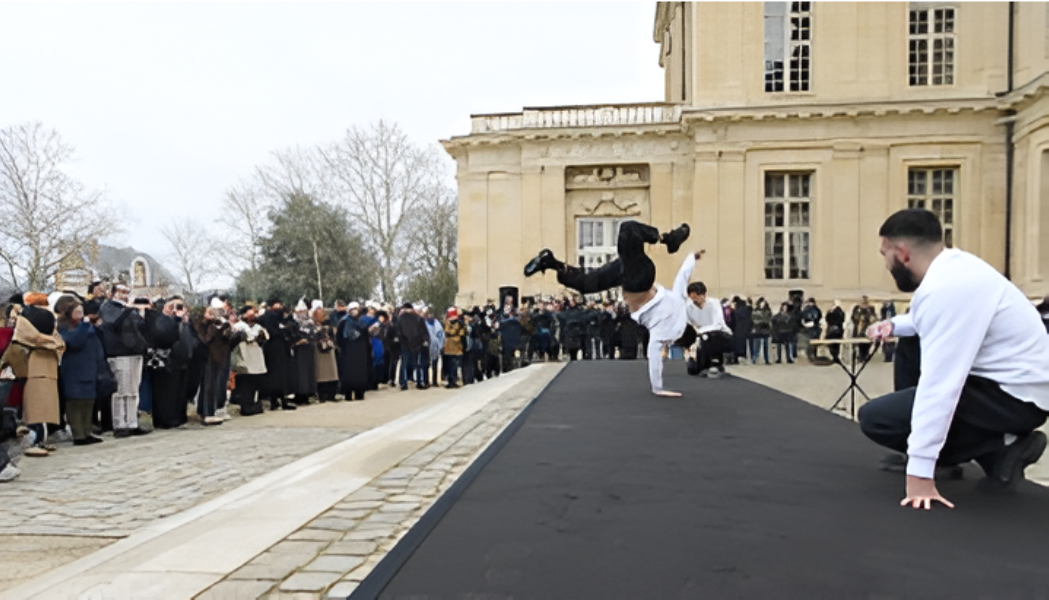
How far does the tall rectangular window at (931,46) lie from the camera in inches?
1100

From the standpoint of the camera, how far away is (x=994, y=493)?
4.07 m

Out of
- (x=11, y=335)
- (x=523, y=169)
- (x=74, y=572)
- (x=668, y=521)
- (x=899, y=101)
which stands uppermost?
(x=899, y=101)

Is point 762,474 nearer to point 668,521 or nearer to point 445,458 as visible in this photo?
point 668,521

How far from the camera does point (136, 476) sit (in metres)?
7.36

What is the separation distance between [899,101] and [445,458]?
26635mm

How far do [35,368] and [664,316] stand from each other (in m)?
7.27

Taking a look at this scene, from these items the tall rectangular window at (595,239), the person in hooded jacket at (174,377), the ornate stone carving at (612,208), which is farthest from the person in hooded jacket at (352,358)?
the ornate stone carving at (612,208)

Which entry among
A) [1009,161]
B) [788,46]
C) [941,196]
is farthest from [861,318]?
[788,46]

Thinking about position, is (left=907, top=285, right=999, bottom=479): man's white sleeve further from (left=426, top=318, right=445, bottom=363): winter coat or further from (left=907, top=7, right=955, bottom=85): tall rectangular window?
(left=907, top=7, right=955, bottom=85): tall rectangular window

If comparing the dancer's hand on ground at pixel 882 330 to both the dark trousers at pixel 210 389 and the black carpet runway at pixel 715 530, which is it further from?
the dark trousers at pixel 210 389

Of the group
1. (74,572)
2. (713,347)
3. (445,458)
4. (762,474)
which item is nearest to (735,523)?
(762,474)

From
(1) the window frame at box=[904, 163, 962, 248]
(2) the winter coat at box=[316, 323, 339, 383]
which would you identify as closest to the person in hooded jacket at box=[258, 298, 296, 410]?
(2) the winter coat at box=[316, 323, 339, 383]

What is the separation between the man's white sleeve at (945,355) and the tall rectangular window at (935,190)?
90.8ft

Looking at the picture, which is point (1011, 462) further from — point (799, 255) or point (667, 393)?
point (799, 255)
